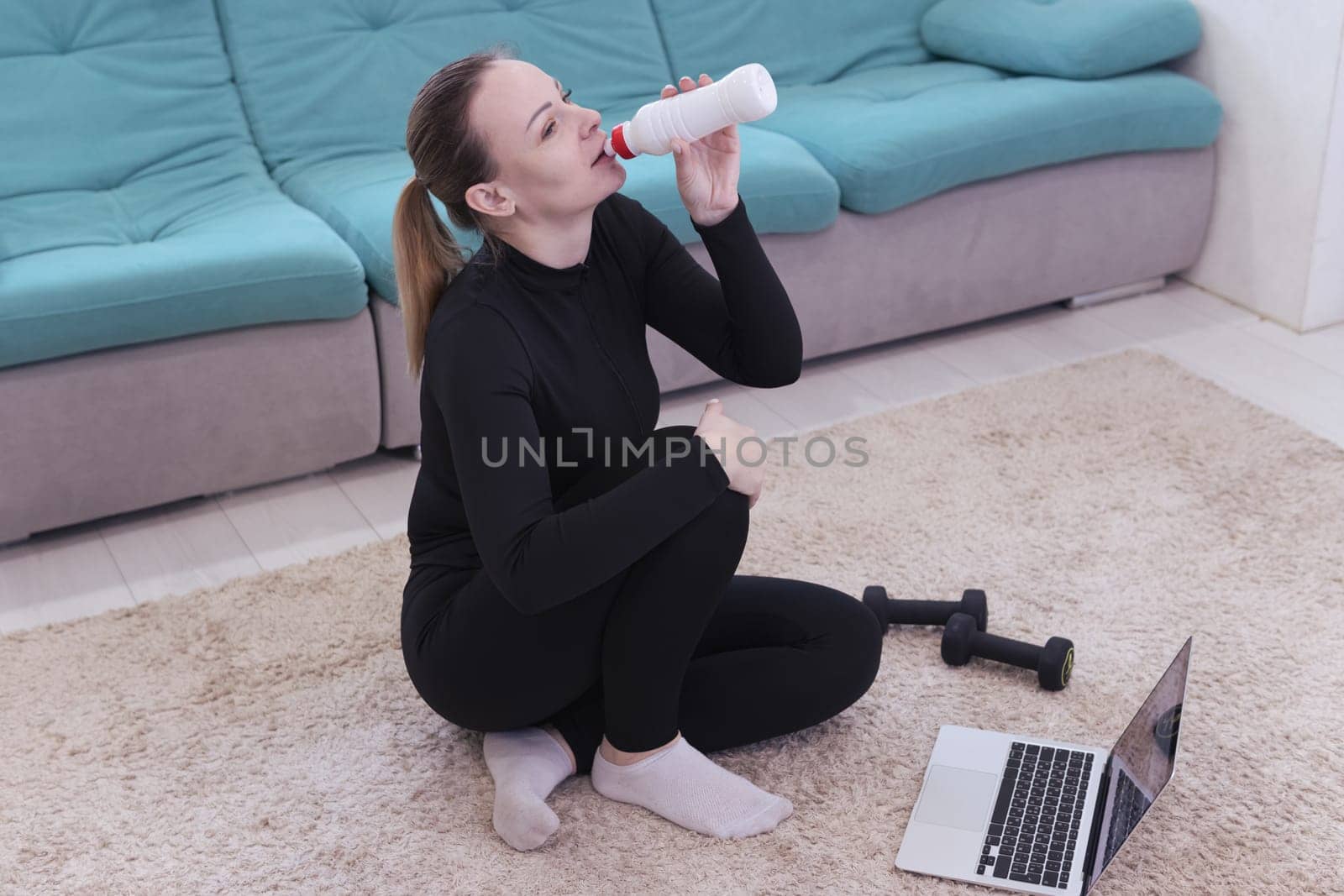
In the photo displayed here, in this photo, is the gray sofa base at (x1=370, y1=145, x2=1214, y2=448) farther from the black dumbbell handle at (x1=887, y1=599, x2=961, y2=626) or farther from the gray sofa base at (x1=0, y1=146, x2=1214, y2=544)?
the black dumbbell handle at (x1=887, y1=599, x2=961, y2=626)

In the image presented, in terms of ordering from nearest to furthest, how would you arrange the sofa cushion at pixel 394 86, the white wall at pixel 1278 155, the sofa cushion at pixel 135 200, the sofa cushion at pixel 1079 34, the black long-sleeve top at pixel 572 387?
the black long-sleeve top at pixel 572 387 → the sofa cushion at pixel 135 200 → the sofa cushion at pixel 394 86 → the white wall at pixel 1278 155 → the sofa cushion at pixel 1079 34

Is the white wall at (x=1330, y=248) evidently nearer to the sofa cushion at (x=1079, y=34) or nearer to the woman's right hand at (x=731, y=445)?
the sofa cushion at (x=1079, y=34)

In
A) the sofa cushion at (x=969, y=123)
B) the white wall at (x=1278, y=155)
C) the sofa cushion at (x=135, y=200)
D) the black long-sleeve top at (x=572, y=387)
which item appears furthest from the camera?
the white wall at (x=1278, y=155)

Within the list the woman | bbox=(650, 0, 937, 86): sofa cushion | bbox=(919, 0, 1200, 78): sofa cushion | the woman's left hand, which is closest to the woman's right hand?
the woman

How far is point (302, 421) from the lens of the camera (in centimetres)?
231

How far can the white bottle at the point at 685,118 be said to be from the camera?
1.38 metres

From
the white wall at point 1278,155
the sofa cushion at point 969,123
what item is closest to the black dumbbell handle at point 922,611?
the sofa cushion at point 969,123

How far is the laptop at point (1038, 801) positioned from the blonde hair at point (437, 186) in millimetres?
775

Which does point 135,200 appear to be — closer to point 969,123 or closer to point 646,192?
point 646,192

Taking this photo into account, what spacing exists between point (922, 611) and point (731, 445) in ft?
1.95

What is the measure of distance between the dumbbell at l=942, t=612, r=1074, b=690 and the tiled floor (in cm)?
75

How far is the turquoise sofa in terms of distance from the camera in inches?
85.1

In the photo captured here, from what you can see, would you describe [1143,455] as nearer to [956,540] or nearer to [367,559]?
[956,540]

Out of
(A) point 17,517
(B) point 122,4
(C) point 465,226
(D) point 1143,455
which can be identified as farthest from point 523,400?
(B) point 122,4
